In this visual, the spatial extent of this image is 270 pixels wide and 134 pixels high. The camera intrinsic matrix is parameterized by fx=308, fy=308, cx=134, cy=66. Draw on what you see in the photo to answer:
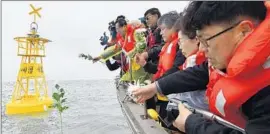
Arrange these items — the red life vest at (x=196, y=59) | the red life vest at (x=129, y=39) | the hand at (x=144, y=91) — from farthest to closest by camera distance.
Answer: the red life vest at (x=129, y=39), the red life vest at (x=196, y=59), the hand at (x=144, y=91)

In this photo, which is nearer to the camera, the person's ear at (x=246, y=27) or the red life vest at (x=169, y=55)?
the person's ear at (x=246, y=27)

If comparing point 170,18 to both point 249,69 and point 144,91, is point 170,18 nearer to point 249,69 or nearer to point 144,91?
point 144,91

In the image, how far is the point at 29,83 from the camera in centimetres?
1889

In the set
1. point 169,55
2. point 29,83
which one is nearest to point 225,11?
point 169,55

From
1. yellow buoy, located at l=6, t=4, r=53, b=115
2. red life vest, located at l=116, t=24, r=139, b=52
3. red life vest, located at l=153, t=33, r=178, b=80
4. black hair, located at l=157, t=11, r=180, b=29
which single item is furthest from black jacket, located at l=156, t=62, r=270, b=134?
yellow buoy, located at l=6, t=4, r=53, b=115

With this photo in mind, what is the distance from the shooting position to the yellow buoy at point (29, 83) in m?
17.0

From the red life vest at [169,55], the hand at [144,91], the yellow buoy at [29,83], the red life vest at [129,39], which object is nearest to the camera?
the hand at [144,91]

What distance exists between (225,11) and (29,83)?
1903 centimetres

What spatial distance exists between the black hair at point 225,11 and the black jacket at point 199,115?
30 centimetres

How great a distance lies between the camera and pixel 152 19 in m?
4.36

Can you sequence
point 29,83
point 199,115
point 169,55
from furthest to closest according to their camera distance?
point 29,83, point 169,55, point 199,115

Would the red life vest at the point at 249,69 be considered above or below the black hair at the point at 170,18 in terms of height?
below

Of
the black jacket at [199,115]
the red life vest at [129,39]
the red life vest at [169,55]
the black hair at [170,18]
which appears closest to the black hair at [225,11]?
the black jacket at [199,115]

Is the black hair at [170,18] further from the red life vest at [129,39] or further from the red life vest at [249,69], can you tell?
the red life vest at [129,39]
